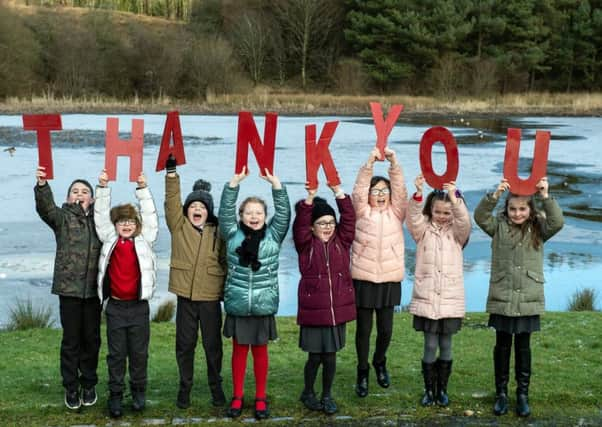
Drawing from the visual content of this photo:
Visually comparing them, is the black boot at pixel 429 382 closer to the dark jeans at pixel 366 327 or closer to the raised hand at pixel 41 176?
the dark jeans at pixel 366 327

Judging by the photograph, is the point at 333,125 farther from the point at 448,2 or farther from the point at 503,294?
the point at 448,2

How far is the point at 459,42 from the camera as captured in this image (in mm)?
45438

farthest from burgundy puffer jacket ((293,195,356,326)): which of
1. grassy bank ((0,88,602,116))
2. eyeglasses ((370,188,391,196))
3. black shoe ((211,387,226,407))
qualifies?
grassy bank ((0,88,602,116))

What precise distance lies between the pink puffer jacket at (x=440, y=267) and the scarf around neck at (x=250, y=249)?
97cm

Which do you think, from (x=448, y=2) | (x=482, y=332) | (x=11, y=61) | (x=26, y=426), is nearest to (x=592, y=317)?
(x=482, y=332)

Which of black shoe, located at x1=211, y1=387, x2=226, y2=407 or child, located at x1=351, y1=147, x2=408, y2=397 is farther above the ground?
child, located at x1=351, y1=147, x2=408, y2=397

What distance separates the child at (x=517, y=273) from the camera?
17.4 ft

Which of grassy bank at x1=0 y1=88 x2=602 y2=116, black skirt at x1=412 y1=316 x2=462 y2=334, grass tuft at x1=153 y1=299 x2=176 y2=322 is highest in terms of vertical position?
grassy bank at x1=0 y1=88 x2=602 y2=116

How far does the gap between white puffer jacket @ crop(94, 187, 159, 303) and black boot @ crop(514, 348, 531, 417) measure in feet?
7.12

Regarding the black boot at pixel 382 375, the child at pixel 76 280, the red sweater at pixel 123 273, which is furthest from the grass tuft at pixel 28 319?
the black boot at pixel 382 375

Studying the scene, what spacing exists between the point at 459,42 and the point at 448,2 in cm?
235

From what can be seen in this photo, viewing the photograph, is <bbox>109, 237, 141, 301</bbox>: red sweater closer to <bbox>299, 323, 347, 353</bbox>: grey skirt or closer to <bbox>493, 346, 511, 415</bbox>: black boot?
<bbox>299, 323, 347, 353</bbox>: grey skirt

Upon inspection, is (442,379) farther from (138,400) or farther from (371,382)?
(138,400)

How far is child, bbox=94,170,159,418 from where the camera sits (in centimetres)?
519
